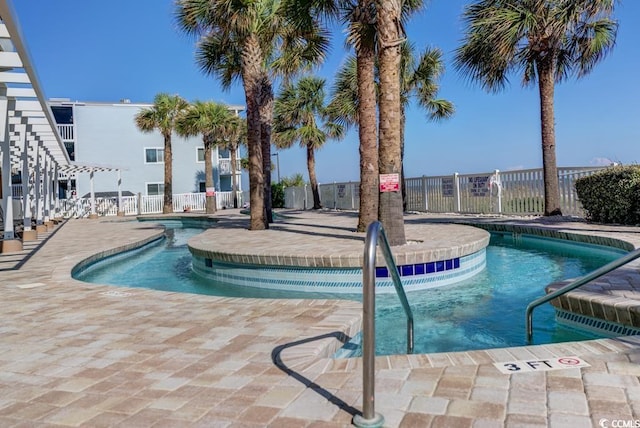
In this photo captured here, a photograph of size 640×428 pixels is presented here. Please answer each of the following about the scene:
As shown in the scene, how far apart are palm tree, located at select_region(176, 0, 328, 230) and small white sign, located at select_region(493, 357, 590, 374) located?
8.10 m

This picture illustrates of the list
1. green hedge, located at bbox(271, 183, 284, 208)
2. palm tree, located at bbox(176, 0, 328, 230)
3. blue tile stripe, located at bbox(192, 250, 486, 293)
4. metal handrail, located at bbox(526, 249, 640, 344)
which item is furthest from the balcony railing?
metal handrail, located at bbox(526, 249, 640, 344)

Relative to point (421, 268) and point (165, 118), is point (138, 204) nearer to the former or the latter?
point (165, 118)

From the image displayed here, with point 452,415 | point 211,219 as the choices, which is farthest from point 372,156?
point 211,219

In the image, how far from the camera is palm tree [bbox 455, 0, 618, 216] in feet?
35.9

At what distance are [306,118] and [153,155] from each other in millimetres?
14186

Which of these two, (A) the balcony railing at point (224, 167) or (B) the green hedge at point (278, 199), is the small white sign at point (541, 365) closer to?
(B) the green hedge at point (278, 199)

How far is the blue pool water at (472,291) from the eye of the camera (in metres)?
4.04

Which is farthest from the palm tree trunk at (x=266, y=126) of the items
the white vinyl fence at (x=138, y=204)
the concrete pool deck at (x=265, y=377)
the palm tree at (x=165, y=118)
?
the white vinyl fence at (x=138, y=204)

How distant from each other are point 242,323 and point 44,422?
5.55 feet

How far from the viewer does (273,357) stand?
2.94 meters

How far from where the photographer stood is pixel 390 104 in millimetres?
6543

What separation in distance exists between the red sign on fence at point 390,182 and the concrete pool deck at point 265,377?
2585mm

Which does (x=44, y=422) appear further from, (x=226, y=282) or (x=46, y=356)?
(x=226, y=282)

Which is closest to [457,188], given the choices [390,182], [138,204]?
[390,182]
